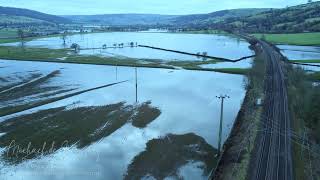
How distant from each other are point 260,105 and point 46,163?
99.5 ft

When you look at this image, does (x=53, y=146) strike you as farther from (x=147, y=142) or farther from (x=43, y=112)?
(x=43, y=112)

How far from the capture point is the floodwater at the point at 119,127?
102ft

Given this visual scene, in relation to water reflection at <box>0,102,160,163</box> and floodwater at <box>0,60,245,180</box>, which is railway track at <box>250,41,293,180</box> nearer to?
floodwater at <box>0,60,245,180</box>

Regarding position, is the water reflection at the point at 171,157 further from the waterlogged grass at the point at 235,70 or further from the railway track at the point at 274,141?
the waterlogged grass at the point at 235,70

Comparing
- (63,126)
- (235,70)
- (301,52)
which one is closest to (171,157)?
(63,126)

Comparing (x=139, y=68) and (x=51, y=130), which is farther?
(x=139, y=68)

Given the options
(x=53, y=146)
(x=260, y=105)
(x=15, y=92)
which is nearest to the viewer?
(x=53, y=146)

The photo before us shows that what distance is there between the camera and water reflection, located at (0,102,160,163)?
115ft

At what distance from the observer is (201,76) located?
76.4 metres

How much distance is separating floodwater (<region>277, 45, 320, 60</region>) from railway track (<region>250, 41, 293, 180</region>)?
49304mm

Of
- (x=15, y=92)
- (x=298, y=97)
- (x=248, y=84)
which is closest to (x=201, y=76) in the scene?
(x=248, y=84)

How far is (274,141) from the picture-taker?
117 feet

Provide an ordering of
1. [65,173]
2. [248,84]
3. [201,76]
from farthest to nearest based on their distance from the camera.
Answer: [201,76], [248,84], [65,173]

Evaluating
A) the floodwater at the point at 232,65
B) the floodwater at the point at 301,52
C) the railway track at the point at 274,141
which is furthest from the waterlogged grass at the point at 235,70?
the floodwater at the point at 301,52
